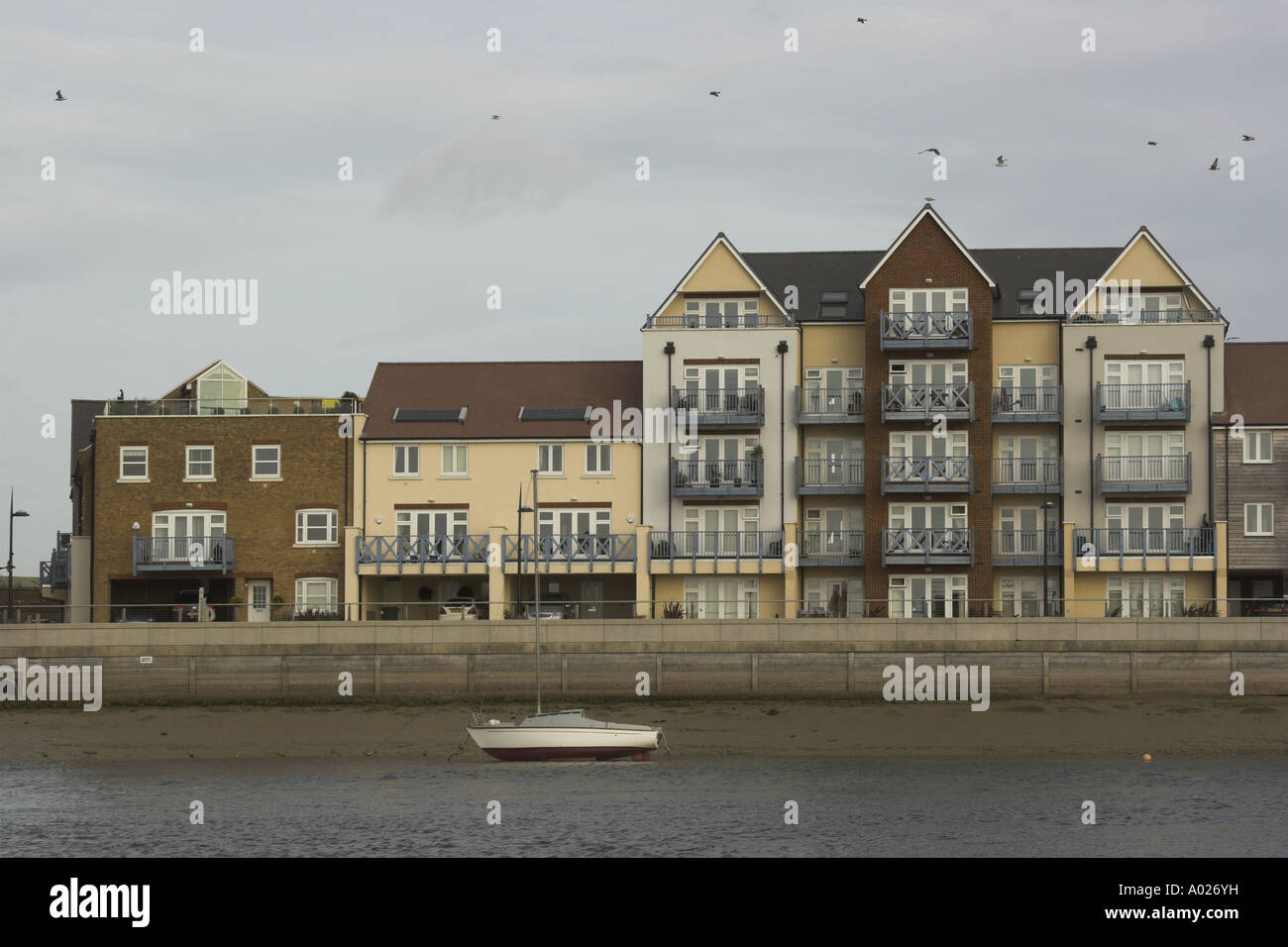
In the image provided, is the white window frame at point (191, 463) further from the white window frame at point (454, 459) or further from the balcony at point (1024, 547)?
the balcony at point (1024, 547)

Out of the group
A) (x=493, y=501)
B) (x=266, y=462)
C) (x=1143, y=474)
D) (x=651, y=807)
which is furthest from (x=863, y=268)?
(x=651, y=807)

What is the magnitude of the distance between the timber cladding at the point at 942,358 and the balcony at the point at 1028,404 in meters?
0.57

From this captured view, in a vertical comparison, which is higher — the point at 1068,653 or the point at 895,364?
the point at 895,364

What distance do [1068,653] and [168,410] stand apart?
119ft

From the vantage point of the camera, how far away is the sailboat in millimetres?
46438

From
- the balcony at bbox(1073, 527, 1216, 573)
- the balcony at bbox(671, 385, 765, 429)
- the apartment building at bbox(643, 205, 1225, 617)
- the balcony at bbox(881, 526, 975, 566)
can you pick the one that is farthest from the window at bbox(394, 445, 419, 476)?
the balcony at bbox(1073, 527, 1216, 573)

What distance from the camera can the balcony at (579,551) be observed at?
65.8m

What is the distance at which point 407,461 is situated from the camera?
224ft

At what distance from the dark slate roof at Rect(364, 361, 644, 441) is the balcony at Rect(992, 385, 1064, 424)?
14.1 m

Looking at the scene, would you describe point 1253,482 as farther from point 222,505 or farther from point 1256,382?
point 222,505

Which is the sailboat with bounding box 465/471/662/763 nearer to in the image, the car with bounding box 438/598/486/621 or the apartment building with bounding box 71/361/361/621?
the car with bounding box 438/598/486/621
